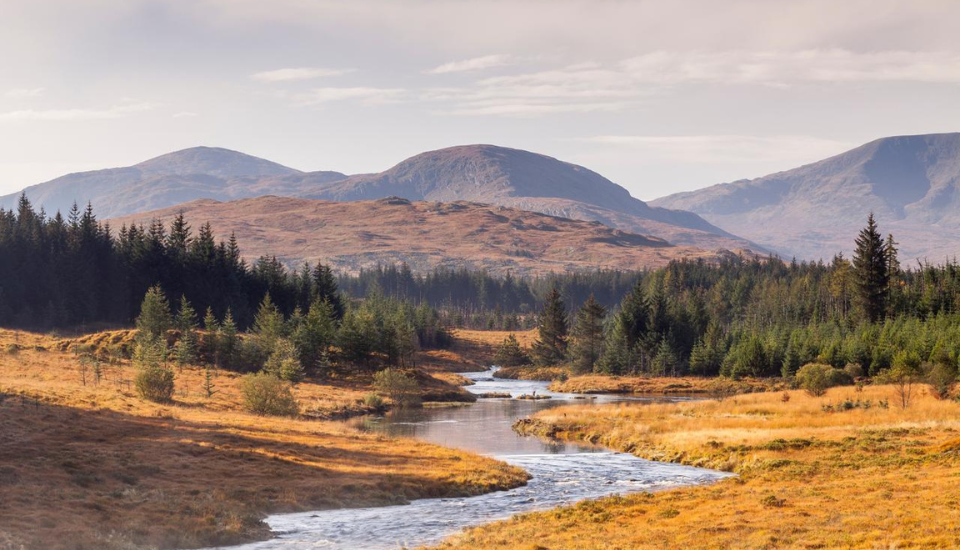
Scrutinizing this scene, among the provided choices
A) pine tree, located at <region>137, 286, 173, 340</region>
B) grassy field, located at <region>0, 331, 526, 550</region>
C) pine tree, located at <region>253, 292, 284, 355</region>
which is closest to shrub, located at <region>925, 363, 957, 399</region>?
grassy field, located at <region>0, 331, 526, 550</region>

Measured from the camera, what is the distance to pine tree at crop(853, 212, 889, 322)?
12044 cm

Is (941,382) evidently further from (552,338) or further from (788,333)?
(552,338)

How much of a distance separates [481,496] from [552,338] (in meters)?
110

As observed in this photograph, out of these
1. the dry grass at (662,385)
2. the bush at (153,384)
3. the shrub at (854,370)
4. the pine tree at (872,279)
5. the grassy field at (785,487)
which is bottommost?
the dry grass at (662,385)

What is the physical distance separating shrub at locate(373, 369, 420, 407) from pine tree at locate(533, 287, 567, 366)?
173 ft

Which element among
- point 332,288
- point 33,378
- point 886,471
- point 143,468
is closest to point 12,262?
point 332,288

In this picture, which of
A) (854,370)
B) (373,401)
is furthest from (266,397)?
(854,370)

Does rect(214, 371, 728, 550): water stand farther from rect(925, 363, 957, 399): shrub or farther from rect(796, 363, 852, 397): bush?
rect(796, 363, 852, 397): bush

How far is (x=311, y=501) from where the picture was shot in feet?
124

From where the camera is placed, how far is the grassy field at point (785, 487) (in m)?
26.6

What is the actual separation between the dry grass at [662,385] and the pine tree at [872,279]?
85.6 feet

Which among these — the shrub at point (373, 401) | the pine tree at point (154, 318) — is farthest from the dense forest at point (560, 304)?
the shrub at point (373, 401)

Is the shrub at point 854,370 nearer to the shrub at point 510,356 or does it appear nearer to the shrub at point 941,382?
the shrub at point 941,382

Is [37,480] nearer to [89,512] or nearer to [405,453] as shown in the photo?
[89,512]
